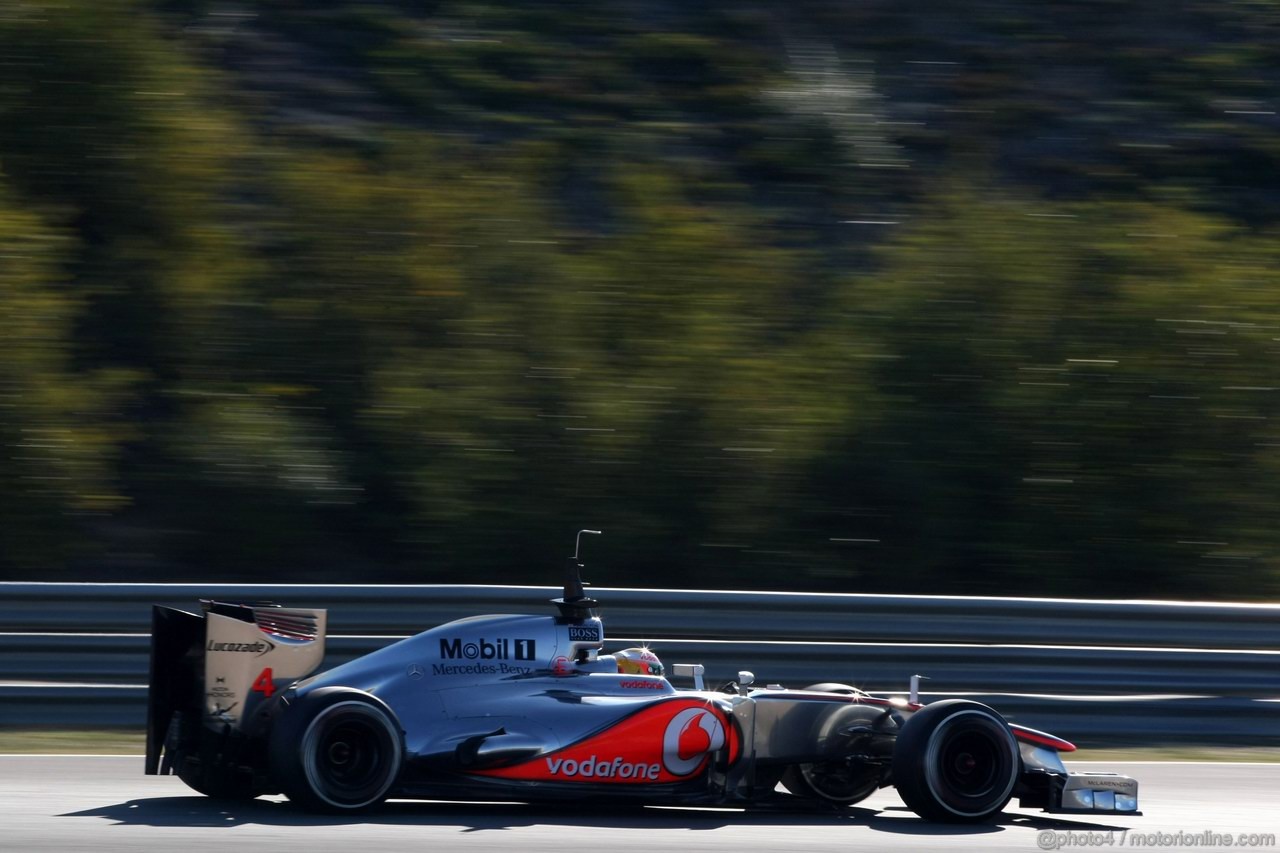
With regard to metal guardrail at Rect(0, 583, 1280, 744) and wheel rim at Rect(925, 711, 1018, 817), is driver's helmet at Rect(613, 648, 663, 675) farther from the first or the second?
metal guardrail at Rect(0, 583, 1280, 744)

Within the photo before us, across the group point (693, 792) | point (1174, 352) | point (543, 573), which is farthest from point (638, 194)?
point (693, 792)

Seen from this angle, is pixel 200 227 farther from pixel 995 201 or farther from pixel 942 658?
pixel 942 658

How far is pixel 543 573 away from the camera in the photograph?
42.0 feet

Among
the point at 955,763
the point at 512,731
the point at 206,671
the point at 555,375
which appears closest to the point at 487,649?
the point at 512,731

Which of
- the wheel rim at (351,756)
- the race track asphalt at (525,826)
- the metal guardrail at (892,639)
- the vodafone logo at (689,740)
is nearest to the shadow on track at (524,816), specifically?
the race track asphalt at (525,826)

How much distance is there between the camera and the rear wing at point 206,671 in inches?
260

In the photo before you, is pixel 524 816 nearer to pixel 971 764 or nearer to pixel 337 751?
pixel 337 751

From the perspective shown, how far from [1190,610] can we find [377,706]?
5.80 metres

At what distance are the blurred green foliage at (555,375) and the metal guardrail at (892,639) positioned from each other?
→ 9.95ft

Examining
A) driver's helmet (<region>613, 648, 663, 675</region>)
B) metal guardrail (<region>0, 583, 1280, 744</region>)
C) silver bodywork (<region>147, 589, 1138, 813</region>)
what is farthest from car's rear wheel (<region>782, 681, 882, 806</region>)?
metal guardrail (<region>0, 583, 1280, 744</region>)

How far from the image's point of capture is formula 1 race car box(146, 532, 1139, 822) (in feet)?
21.2

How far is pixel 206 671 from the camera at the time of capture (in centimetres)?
661

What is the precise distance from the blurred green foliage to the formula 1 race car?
18.8 ft

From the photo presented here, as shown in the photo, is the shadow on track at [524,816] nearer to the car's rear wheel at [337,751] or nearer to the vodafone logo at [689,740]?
the car's rear wheel at [337,751]
